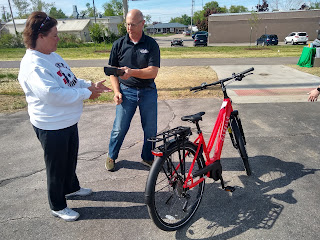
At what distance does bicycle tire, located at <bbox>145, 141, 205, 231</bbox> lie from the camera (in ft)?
7.44

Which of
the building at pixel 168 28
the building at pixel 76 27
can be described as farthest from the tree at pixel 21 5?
the building at pixel 168 28

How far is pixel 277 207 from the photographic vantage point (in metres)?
2.84

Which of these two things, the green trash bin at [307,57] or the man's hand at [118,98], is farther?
the green trash bin at [307,57]

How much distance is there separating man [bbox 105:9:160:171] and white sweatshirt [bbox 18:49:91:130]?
2.40ft

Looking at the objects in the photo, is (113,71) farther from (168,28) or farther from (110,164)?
(168,28)

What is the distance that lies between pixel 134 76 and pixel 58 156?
4.25 feet

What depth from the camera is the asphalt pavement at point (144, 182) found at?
2.55 metres

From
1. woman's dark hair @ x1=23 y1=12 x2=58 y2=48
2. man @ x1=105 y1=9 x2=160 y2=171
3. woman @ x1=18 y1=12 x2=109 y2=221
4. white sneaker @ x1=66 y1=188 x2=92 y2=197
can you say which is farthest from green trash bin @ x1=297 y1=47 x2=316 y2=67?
woman's dark hair @ x1=23 y1=12 x2=58 y2=48

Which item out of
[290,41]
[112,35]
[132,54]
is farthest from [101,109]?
[290,41]

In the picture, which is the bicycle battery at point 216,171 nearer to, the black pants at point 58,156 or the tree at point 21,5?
the black pants at point 58,156

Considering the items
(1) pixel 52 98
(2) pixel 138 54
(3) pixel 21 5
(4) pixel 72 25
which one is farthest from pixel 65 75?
(3) pixel 21 5

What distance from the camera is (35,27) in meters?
2.19

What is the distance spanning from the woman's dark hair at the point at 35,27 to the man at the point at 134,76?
956mm

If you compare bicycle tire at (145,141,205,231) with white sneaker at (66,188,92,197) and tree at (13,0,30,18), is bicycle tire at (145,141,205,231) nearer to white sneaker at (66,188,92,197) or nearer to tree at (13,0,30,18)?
white sneaker at (66,188,92,197)
